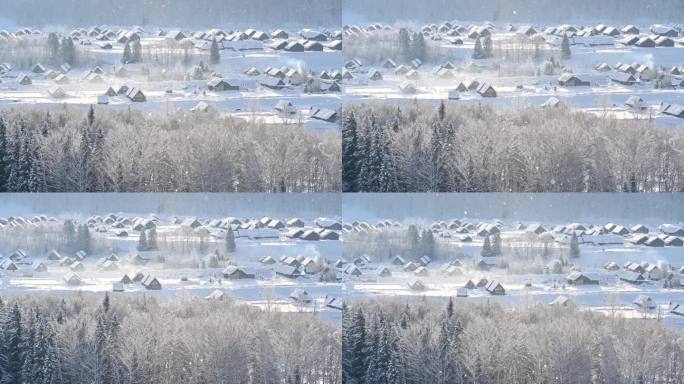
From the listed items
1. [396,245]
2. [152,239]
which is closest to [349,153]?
[396,245]

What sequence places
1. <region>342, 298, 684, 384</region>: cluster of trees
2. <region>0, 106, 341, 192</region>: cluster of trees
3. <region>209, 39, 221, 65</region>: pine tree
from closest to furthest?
<region>342, 298, 684, 384</region>: cluster of trees
<region>0, 106, 341, 192</region>: cluster of trees
<region>209, 39, 221, 65</region>: pine tree

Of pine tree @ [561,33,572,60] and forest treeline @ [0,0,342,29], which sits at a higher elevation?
forest treeline @ [0,0,342,29]

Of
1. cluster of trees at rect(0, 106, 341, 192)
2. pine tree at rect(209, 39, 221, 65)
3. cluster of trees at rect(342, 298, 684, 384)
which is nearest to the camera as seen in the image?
cluster of trees at rect(342, 298, 684, 384)

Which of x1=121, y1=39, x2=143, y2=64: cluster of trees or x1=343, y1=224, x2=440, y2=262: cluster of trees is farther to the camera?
x1=121, y1=39, x2=143, y2=64: cluster of trees

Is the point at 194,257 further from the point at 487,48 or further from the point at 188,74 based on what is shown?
the point at 487,48

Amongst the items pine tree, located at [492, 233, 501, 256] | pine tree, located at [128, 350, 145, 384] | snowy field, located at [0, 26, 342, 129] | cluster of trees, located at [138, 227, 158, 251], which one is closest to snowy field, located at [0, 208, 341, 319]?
cluster of trees, located at [138, 227, 158, 251]

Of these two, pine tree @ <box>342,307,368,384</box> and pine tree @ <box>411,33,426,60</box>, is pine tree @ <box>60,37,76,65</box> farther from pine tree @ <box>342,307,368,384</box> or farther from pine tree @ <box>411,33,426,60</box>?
pine tree @ <box>342,307,368,384</box>

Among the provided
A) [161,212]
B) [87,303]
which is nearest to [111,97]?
[161,212]

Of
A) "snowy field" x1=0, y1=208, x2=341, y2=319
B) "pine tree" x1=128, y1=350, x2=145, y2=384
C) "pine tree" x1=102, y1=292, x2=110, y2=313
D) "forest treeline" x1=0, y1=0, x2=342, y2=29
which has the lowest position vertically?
"pine tree" x1=128, y1=350, x2=145, y2=384
